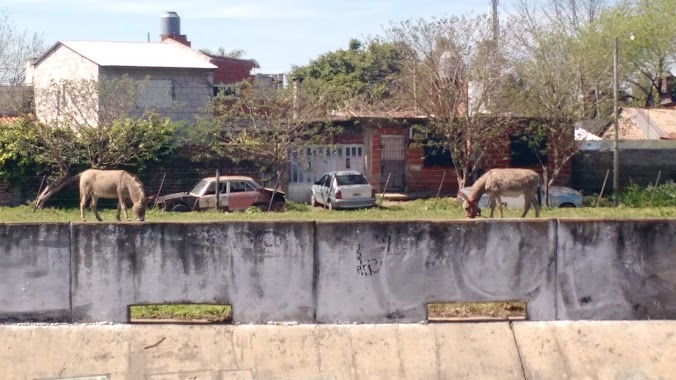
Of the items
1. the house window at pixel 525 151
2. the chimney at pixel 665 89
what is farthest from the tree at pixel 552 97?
the chimney at pixel 665 89

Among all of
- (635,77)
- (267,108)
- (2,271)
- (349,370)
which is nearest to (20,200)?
(267,108)

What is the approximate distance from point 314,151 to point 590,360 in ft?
79.6

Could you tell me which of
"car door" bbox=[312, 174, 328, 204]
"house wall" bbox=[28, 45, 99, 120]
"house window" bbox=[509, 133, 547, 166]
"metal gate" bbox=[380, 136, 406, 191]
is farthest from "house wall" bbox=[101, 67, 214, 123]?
"house window" bbox=[509, 133, 547, 166]

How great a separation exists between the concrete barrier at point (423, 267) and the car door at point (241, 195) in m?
17.1

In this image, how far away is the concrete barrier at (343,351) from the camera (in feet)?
31.6

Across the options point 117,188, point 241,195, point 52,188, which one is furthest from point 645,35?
point 117,188

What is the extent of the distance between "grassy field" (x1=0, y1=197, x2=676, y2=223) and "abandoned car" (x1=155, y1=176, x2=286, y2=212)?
0.75 metres

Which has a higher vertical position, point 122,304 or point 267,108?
point 267,108

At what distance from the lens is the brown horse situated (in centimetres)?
2008

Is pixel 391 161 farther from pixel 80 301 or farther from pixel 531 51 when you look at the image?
pixel 80 301

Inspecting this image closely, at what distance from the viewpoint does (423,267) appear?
10203mm

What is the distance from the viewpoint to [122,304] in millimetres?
10133

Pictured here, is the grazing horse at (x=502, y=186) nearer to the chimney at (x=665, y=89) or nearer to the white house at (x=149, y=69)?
the white house at (x=149, y=69)

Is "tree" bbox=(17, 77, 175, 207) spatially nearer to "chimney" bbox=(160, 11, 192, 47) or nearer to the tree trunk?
the tree trunk
